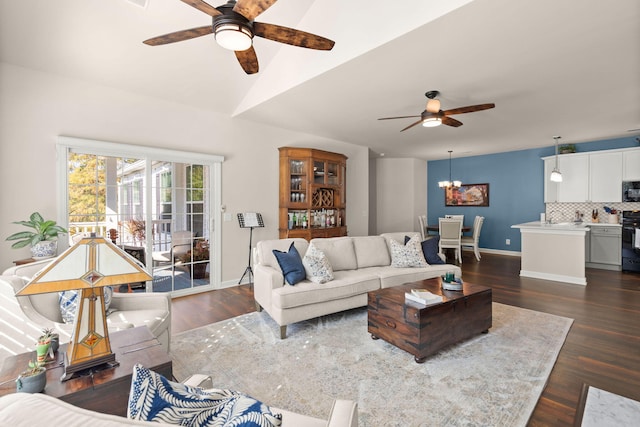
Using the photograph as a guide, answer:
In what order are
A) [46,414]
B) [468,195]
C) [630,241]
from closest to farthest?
[46,414]
[630,241]
[468,195]

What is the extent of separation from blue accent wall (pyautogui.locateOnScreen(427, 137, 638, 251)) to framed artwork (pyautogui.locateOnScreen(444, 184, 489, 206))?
4.0 inches

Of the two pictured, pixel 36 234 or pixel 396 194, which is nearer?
pixel 36 234

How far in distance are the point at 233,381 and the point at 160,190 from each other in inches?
119

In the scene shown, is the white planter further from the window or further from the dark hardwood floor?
the dark hardwood floor

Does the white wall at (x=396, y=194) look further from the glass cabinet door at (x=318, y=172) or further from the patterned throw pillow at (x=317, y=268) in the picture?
the patterned throw pillow at (x=317, y=268)

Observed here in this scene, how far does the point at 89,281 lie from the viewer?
1241 mm

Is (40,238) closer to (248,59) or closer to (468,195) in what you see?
(248,59)

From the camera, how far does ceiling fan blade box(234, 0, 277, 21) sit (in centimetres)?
181

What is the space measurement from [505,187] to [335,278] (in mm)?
6315

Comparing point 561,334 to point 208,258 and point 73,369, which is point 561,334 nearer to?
point 73,369

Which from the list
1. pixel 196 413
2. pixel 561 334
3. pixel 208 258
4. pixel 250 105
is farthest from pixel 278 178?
pixel 196 413

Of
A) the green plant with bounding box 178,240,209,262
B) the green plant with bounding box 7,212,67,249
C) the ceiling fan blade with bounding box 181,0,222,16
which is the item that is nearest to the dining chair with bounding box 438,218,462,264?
the green plant with bounding box 178,240,209,262

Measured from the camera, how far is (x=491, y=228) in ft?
26.0

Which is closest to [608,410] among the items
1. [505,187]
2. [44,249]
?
[44,249]
